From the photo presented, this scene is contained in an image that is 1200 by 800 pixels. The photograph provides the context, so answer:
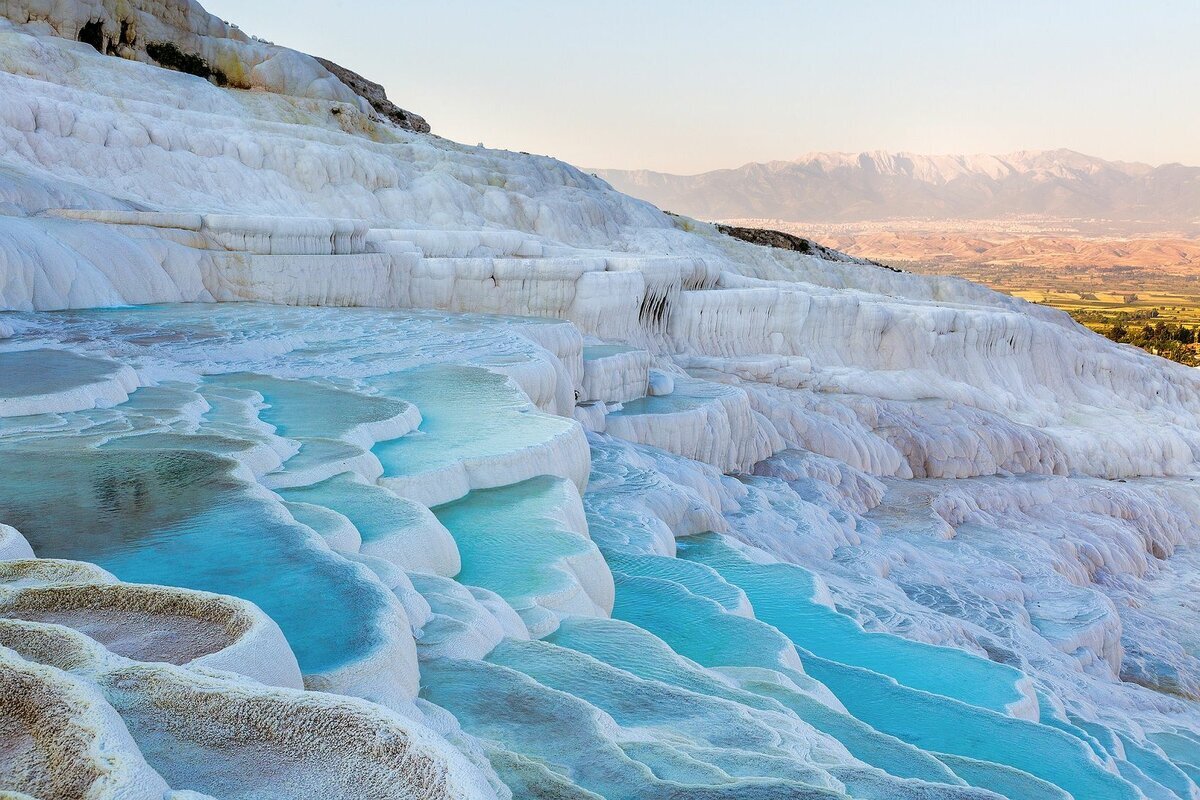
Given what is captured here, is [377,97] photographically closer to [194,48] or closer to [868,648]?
[194,48]

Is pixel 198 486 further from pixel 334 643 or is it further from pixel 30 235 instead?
pixel 30 235

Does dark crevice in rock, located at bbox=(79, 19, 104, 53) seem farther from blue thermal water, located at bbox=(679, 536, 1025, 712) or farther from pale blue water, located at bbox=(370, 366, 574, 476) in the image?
blue thermal water, located at bbox=(679, 536, 1025, 712)

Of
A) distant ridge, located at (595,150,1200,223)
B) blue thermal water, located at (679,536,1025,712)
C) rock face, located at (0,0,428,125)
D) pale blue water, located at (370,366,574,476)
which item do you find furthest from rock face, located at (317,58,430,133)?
distant ridge, located at (595,150,1200,223)

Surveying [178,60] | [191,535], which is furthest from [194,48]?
[191,535]

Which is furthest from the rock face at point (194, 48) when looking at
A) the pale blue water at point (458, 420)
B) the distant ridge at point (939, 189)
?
the distant ridge at point (939, 189)

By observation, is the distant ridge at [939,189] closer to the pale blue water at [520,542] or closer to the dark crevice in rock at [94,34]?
the dark crevice in rock at [94,34]

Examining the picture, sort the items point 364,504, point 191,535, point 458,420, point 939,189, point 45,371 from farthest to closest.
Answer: point 939,189 → point 458,420 → point 45,371 → point 364,504 → point 191,535

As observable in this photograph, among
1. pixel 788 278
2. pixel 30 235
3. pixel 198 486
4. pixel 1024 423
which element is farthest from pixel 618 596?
pixel 788 278
